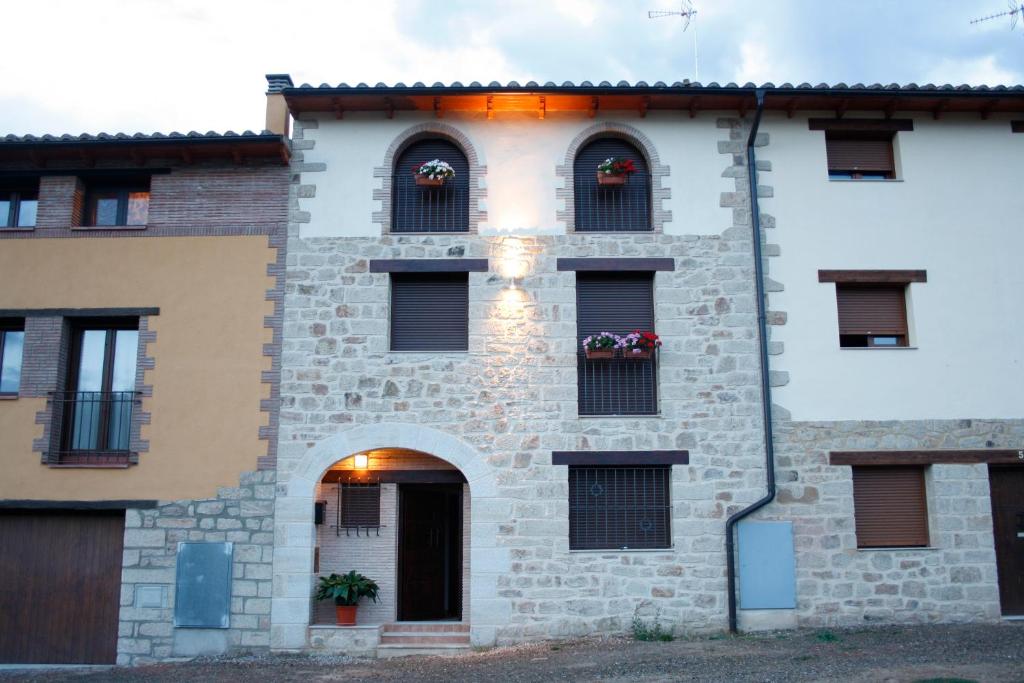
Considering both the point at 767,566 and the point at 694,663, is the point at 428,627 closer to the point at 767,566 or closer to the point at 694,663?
the point at 694,663

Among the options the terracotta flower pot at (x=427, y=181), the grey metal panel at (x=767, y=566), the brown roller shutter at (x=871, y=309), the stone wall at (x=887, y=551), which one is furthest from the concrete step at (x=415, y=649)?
the brown roller shutter at (x=871, y=309)

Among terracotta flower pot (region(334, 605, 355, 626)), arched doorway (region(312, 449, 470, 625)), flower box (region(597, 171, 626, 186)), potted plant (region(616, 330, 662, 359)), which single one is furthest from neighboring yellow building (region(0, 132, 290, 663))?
potted plant (region(616, 330, 662, 359))

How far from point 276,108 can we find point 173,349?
138 inches

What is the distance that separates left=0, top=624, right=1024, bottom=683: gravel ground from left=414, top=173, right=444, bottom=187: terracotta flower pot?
586cm

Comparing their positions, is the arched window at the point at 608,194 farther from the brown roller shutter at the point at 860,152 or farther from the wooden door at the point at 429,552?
the wooden door at the point at 429,552

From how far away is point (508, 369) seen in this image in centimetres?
1098

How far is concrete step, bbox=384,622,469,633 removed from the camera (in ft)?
35.8

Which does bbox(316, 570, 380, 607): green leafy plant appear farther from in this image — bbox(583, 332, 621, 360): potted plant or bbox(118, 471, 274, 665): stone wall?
bbox(583, 332, 621, 360): potted plant

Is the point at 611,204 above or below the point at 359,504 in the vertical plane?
above

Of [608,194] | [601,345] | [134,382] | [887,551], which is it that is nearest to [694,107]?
[608,194]

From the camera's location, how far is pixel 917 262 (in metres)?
11.3

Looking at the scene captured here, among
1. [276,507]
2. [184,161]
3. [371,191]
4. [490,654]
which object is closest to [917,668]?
[490,654]

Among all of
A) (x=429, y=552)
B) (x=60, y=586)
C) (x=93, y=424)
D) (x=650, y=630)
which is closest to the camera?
(x=650, y=630)

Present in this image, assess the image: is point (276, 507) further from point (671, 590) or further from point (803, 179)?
point (803, 179)
